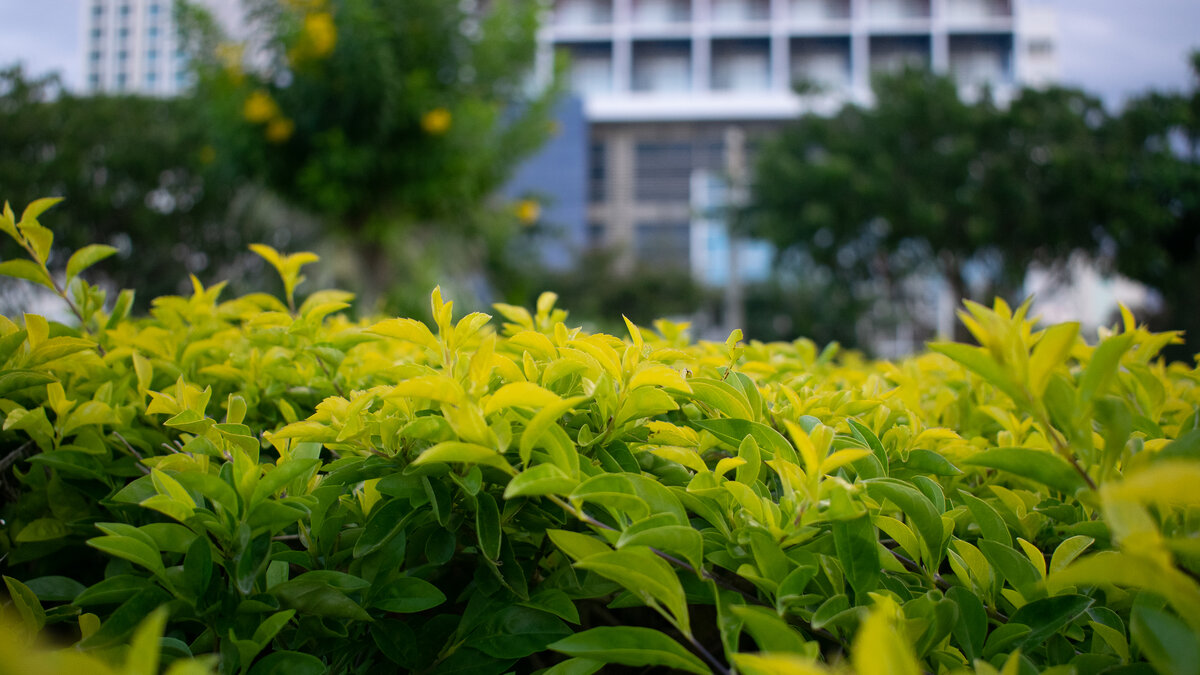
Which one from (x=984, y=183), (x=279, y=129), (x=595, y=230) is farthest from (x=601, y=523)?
(x=595, y=230)

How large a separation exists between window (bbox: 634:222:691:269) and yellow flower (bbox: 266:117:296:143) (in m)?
18.6

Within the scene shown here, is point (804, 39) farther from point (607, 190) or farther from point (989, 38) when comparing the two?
point (607, 190)

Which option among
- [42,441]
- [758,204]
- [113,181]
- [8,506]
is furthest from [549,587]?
[758,204]

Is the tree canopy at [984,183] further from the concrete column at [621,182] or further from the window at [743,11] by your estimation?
the window at [743,11]

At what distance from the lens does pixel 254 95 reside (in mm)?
6027

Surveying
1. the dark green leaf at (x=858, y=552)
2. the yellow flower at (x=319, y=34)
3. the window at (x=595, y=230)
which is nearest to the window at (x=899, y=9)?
the window at (x=595, y=230)

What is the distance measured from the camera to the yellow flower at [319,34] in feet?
17.7

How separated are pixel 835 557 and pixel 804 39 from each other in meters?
34.5

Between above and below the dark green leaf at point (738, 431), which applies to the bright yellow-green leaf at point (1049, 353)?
above

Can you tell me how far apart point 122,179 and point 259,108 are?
17.2 feet

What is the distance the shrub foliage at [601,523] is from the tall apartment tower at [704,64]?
29.3 m

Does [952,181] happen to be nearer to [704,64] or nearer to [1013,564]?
[1013,564]

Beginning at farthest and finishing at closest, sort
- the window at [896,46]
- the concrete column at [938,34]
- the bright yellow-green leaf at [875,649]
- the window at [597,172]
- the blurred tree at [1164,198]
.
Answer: the window at [597,172], the window at [896,46], the concrete column at [938,34], the blurred tree at [1164,198], the bright yellow-green leaf at [875,649]

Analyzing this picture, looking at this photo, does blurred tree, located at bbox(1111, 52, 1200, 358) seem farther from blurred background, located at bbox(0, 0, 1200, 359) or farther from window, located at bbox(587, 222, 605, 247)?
window, located at bbox(587, 222, 605, 247)
